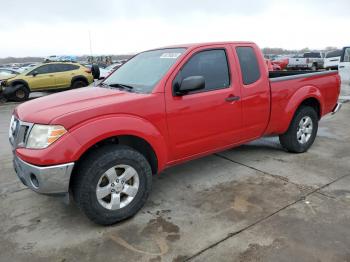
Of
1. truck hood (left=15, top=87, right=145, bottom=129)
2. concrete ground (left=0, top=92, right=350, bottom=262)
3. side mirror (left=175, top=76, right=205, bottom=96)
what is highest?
side mirror (left=175, top=76, right=205, bottom=96)

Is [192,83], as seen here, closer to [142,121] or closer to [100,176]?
[142,121]

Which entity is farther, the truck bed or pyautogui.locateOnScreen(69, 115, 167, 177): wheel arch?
the truck bed

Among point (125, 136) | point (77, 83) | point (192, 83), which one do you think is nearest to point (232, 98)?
point (192, 83)

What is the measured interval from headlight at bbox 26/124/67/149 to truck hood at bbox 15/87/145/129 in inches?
1.9

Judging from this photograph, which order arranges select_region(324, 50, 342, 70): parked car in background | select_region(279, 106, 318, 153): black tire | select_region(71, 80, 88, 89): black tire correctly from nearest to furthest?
select_region(279, 106, 318, 153): black tire, select_region(324, 50, 342, 70): parked car in background, select_region(71, 80, 88, 89): black tire

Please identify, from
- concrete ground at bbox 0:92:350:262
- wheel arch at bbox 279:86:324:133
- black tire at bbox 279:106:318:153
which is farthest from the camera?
black tire at bbox 279:106:318:153

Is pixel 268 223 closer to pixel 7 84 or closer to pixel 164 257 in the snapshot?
pixel 164 257

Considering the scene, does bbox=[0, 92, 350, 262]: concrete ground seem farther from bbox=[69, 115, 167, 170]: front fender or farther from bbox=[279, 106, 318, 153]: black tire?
bbox=[69, 115, 167, 170]: front fender

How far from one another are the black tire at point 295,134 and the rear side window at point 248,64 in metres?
1.16

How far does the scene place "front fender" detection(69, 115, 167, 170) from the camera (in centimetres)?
308

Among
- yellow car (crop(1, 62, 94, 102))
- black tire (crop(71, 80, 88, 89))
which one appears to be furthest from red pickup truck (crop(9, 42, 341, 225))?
black tire (crop(71, 80, 88, 89))

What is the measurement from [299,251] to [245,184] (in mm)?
1474

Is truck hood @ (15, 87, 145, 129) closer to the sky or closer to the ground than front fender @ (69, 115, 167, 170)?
closer to the sky

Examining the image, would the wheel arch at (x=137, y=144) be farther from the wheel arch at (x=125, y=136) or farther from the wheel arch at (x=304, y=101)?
the wheel arch at (x=304, y=101)
